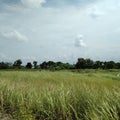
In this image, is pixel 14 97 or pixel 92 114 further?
pixel 14 97

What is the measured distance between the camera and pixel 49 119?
8.03 metres

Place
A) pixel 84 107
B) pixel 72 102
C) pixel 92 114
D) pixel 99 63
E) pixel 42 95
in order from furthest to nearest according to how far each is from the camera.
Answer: pixel 99 63, pixel 42 95, pixel 72 102, pixel 84 107, pixel 92 114

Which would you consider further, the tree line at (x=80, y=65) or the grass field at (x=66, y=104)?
the tree line at (x=80, y=65)

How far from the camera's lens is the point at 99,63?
9219 centimetres

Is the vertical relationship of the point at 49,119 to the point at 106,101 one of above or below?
below

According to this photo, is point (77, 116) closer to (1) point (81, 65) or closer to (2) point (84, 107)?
(2) point (84, 107)

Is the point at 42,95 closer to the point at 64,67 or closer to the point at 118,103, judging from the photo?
the point at 118,103

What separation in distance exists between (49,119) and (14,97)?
231 centimetres

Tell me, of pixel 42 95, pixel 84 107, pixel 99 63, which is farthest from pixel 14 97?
pixel 99 63

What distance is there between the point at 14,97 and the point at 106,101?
148 inches

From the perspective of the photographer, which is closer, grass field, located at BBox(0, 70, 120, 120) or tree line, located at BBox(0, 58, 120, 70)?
grass field, located at BBox(0, 70, 120, 120)

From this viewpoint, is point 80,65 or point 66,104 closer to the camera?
point 66,104

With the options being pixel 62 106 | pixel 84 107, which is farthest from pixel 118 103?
pixel 62 106

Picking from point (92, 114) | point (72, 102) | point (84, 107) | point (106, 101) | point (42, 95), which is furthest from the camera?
point (42, 95)
